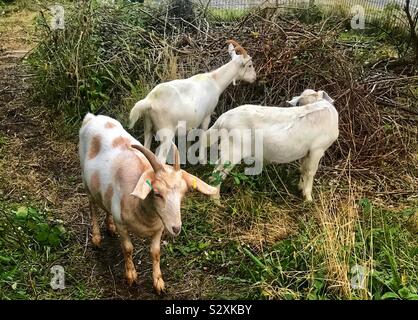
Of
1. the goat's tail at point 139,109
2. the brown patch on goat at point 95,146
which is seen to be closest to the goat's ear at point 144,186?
the brown patch on goat at point 95,146

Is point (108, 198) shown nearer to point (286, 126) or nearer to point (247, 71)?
point (286, 126)

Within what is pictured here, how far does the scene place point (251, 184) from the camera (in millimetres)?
5156

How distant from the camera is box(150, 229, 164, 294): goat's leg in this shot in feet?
13.1

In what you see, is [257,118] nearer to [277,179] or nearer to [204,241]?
[277,179]

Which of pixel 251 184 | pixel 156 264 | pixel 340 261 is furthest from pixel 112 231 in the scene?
pixel 340 261

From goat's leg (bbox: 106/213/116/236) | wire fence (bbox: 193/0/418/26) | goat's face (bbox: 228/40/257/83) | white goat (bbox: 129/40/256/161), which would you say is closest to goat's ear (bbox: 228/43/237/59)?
goat's face (bbox: 228/40/257/83)

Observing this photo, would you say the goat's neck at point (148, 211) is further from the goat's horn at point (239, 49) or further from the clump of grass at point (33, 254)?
the goat's horn at point (239, 49)

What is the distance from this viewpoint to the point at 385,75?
7.30 m

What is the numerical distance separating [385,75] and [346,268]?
4107mm

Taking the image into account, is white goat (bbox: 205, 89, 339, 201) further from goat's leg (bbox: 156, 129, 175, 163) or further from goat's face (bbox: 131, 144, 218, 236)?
goat's face (bbox: 131, 144, 218, 236)

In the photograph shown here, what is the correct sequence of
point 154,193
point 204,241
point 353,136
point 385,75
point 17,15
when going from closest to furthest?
point 154,193 < point 204,241 < point 353,136 < point 385,75 < point 17,15

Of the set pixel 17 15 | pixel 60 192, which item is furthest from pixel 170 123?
pixel 17 15

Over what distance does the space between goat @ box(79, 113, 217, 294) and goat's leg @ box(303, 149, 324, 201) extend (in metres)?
1.63

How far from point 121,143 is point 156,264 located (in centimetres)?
91
